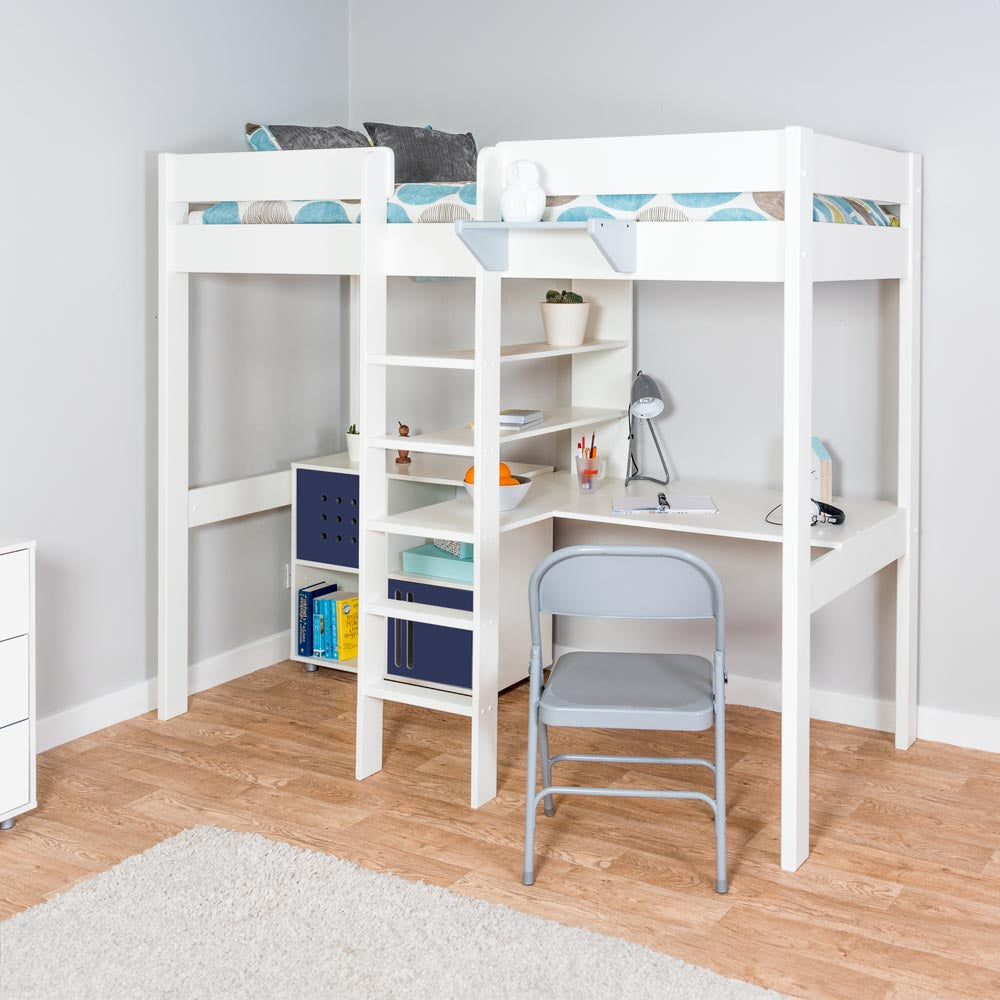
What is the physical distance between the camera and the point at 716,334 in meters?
3.80

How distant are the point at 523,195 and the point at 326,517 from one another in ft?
5.08

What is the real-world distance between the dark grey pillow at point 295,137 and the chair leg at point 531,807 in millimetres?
1792

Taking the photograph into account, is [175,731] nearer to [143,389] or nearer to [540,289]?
[143,389]

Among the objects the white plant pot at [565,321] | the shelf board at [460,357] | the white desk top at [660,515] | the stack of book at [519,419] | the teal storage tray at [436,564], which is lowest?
the teal storage tray at [436,564]

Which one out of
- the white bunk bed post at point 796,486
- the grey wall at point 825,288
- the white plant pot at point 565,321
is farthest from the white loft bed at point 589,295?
the white plant pot at point 565,321

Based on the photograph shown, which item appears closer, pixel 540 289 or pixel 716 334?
pixel 716 334

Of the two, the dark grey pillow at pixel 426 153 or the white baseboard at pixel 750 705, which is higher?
the dark grey pillow at pixel 426 153

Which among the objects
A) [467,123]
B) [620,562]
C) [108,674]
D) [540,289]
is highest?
[467,123]

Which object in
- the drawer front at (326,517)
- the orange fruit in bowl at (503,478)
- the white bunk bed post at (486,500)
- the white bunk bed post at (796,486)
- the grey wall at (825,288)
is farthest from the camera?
the drawer front at (326,517)

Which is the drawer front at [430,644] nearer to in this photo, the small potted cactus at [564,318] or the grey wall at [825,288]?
the grey wall at [825,288]

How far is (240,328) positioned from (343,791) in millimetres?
1536

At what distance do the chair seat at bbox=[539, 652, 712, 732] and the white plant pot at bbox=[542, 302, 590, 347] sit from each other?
1.07m

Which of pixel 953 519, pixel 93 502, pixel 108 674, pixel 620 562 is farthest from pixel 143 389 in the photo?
pixel 953 519

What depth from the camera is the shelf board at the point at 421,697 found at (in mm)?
3078
